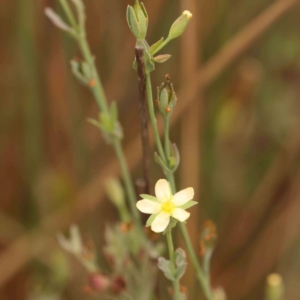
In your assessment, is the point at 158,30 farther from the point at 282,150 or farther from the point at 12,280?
the point at 12,280

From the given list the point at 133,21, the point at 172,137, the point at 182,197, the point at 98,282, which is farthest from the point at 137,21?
the point at 172,137

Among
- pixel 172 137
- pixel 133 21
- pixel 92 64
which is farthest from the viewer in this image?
pixel 172 137

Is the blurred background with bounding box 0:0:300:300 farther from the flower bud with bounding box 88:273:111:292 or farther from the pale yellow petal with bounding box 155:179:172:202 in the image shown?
the pale yellow petal with bounding box 155:179:172:202

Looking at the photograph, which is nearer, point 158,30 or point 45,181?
point 158,30

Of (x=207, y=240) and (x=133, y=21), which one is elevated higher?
(x=133, y=21)

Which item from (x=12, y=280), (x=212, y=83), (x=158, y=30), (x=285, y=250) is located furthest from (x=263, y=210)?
(x=12, y=280)

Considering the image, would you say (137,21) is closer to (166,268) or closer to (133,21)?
(133,21)
